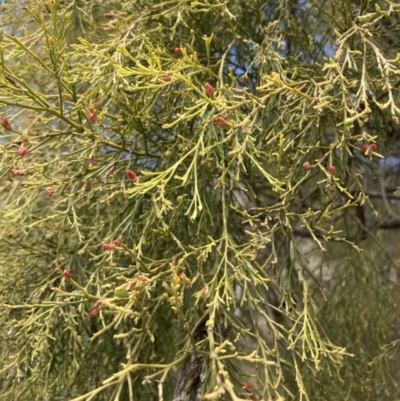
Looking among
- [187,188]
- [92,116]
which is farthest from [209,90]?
[187,188]

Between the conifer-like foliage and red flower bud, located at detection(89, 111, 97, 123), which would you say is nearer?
the conifer-like foliage

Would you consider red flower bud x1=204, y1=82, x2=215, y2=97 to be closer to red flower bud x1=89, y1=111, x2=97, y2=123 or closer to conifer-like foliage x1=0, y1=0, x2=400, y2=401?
conifer-like foliage x1=0, y1=0, x2=400, y2=401

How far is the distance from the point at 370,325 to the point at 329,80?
2073 mm

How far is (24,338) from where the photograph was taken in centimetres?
252

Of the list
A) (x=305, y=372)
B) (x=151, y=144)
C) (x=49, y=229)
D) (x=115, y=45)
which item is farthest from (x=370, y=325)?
(x=115, y=45)

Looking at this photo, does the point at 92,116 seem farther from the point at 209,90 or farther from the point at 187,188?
the point at 187,188

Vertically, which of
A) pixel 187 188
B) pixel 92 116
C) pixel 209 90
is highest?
pixel 209 90

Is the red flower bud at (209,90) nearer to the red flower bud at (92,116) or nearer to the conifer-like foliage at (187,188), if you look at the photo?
the conifer-like foliage at (187,188)

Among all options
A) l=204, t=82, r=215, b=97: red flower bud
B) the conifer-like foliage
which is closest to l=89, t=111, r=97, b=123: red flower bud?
the conifer-like foliage

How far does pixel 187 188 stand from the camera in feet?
7.92

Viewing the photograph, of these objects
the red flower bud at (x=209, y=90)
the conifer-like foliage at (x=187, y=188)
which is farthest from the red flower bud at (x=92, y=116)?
the red flower bud at (x=209, y=90)

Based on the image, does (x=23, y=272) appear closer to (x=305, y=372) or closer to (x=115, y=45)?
(x=115, y=45)

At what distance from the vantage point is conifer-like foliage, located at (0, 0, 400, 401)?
74.9 inches

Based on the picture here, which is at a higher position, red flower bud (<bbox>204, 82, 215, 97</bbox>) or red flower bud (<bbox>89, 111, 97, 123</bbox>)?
red flower bud (<bbox>204, 82, 215, 97</bbox>)
